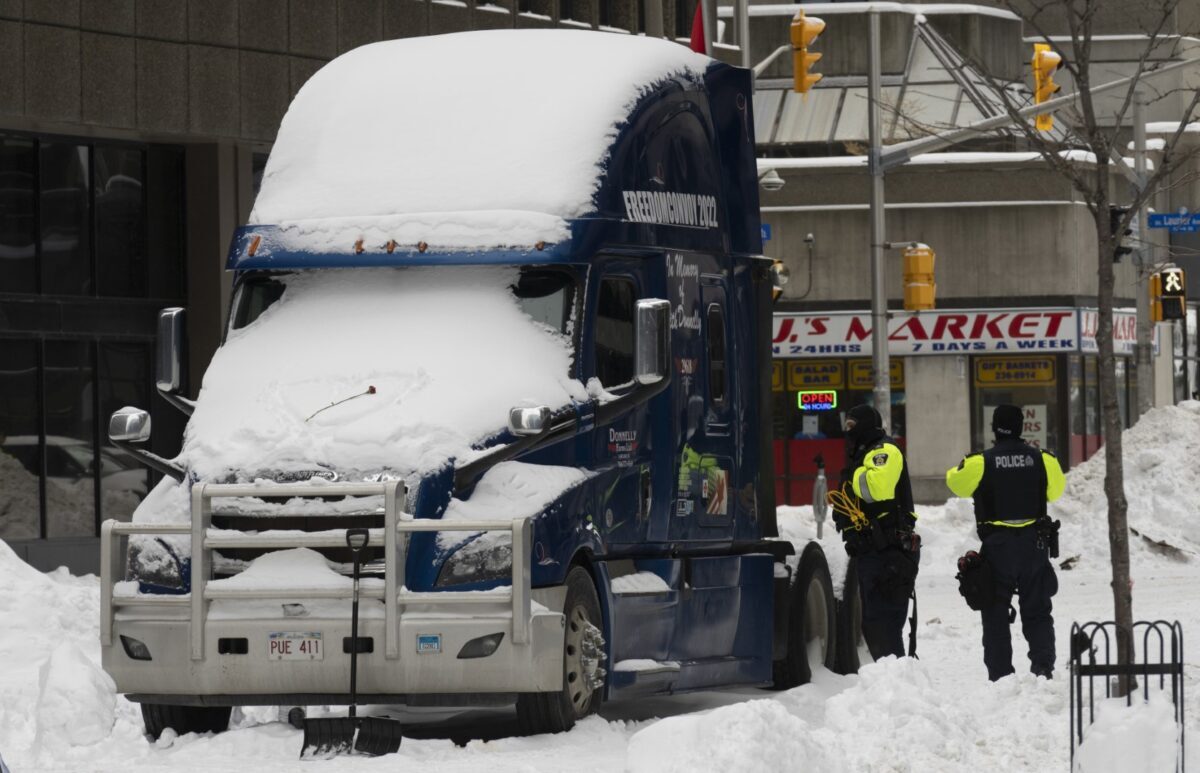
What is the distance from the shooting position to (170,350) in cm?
1295

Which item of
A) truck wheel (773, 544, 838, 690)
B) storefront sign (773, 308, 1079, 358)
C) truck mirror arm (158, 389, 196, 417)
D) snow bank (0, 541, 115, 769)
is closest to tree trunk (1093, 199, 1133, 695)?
truck wheel (773, 544, 838, 690)

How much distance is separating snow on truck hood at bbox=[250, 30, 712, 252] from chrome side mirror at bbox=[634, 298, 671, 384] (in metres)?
0.63

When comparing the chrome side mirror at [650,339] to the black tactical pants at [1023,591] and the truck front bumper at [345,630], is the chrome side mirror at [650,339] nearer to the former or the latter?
the truck front bumper at [345,630]

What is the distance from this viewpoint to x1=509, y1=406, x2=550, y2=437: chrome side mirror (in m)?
11.6

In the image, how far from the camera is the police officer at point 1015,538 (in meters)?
14.4

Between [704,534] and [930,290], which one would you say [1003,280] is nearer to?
[930,290]

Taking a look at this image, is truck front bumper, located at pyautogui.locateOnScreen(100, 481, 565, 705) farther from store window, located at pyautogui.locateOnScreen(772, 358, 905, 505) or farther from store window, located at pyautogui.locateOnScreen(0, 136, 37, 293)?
store window, located at pyautogui.locateOnScreen(772, 358, 905, 505)

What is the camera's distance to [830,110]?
4862 centimetres

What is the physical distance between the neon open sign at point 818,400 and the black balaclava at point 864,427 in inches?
1259

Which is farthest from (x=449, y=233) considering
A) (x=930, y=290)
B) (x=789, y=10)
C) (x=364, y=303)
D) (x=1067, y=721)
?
(x=789, y=10)

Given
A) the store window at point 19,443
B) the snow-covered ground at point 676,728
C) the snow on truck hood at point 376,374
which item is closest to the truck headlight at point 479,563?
the snow on truck hood at point 376,374

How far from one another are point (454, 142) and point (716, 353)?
7.55ft

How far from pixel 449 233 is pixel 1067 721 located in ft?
12.8

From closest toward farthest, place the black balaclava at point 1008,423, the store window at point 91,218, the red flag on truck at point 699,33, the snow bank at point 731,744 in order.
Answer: the snow bank at point 731,744
the black balaclava at point 1008,423
the store window at point 91,218
the red flag on truck at point 699,33
